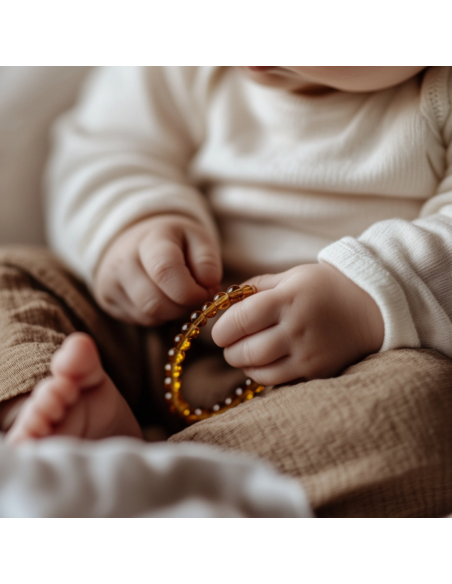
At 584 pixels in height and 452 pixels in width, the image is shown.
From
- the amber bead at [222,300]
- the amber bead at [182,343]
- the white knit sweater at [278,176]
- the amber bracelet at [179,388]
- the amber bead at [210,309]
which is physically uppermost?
the white knit sweater at [278,176]

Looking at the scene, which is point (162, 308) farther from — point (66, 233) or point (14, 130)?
point (14, 130)

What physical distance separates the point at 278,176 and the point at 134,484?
1.53 feet

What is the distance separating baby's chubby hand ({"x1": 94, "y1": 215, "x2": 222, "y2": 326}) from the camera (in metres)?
0.62

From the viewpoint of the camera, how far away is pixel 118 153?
853mm

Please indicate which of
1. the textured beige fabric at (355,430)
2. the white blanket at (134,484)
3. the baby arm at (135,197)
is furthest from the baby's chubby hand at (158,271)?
the white blanket at (134,484)

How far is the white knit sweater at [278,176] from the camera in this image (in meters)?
0.54

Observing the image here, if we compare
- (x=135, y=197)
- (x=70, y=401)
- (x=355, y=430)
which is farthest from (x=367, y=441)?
(x=135, y=197)

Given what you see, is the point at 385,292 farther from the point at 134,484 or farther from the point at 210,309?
the point at 134,484

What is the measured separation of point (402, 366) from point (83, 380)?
27 cm

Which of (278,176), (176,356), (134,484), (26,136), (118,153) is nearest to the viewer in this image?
(134,484)

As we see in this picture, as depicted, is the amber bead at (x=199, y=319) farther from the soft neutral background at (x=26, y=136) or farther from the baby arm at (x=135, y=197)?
the soft neutral background at (x=26, y=136)

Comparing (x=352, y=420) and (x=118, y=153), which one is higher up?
(x=118, y=153)

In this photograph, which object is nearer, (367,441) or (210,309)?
(367,441)

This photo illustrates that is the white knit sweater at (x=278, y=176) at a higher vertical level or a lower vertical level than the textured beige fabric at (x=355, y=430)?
higher
